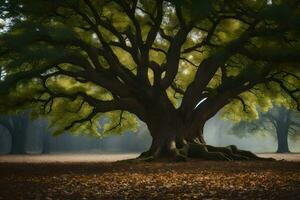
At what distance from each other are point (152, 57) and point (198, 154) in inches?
354

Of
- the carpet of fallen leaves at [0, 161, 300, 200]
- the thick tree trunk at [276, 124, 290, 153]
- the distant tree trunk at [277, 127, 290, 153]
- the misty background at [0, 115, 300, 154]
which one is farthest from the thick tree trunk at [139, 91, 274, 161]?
the misty background at [0, 115, 300, 154]

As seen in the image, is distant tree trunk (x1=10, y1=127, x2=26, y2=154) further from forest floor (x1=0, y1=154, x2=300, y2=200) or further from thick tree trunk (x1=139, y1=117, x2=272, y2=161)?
forest floor (x1=0, y1=154, x2=300, y2=200)

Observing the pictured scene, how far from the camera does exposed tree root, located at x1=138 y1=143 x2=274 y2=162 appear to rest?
23234mm

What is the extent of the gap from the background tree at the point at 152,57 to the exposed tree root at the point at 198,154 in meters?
0.06

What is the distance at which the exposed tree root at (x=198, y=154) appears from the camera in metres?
23.2

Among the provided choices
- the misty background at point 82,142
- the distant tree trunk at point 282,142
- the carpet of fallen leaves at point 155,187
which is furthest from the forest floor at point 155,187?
the misty background at point 82,142

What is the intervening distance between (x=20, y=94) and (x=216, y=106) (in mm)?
11539

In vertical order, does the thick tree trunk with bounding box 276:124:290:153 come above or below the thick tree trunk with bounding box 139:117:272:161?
above

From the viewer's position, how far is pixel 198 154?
24.4 metres

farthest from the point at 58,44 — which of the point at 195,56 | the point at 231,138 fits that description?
the point at 231,138

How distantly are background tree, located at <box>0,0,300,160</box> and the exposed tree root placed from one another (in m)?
0.06

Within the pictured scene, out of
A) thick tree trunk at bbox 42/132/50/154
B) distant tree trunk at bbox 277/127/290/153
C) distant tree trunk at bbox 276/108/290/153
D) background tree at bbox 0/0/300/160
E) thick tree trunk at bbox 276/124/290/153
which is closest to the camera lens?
background tree at bbox 0/0/300/160

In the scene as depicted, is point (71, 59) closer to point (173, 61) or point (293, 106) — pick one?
point (173, 61)

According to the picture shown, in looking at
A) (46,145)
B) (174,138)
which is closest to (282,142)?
(46,145)
